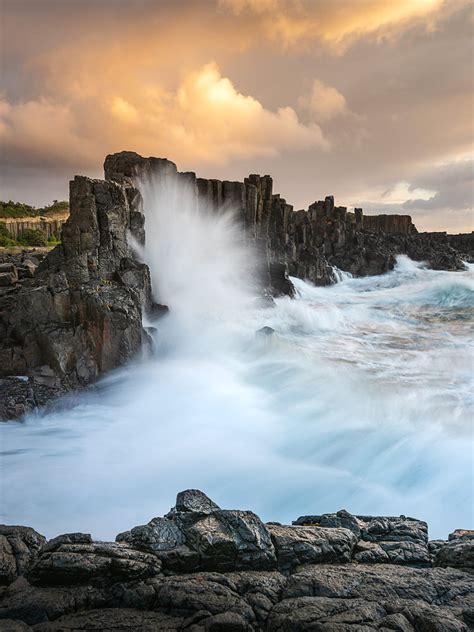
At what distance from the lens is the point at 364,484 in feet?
26.5

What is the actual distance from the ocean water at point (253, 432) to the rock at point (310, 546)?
2.80 metres

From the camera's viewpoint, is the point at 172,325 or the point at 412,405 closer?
the point at 412,405

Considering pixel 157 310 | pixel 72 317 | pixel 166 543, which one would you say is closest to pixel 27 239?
pixel 157 310

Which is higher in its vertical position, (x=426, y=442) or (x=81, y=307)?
(x=81, y=307)

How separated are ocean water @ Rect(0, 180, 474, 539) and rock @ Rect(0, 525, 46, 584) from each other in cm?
197

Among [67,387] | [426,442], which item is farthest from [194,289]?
[426,442]

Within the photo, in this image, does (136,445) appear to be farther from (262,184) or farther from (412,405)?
(262,184)

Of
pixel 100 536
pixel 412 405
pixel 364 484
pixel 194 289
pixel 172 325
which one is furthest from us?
pixel 194 289

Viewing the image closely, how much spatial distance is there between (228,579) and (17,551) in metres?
2.30

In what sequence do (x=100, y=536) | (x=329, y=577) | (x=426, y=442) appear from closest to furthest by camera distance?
(x=329, y=577), (x=100, y=536), (x=426, y=442)

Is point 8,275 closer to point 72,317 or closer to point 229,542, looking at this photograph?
point 72,317

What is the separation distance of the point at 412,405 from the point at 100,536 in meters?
8.28

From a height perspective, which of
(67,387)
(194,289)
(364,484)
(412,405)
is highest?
(194,289)

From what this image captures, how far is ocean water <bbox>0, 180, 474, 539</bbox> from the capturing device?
7.52 metres
